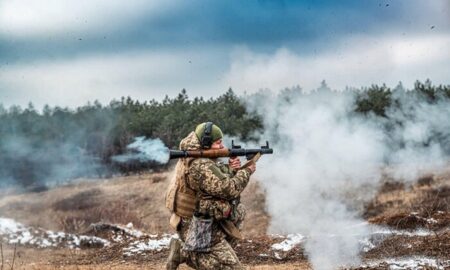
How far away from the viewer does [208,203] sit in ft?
27.2

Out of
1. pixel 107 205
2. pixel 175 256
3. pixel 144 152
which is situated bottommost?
pixel 107 205

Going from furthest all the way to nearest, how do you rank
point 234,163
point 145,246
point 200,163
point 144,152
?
1. point 144,152
2. point 145,246
3. point 234,163
4. point 200,163

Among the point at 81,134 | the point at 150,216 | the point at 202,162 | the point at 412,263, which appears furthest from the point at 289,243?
the point at 81,134

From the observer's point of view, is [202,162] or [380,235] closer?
[202,162]

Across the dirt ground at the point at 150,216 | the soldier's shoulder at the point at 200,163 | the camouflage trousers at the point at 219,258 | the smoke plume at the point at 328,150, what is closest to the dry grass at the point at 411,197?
the dirt ground at the point at 150,216

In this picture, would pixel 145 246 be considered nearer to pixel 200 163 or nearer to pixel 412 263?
pixel 412 263

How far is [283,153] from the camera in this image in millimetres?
16250

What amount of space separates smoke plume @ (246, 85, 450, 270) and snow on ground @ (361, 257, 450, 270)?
820 millimetres

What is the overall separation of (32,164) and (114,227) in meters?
21.8

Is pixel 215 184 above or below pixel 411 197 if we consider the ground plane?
above

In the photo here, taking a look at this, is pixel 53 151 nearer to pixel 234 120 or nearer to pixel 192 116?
pixel 192 116

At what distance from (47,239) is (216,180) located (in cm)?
1499

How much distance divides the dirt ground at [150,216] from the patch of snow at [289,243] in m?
0.27

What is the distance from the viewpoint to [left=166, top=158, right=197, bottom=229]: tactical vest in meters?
8.44
